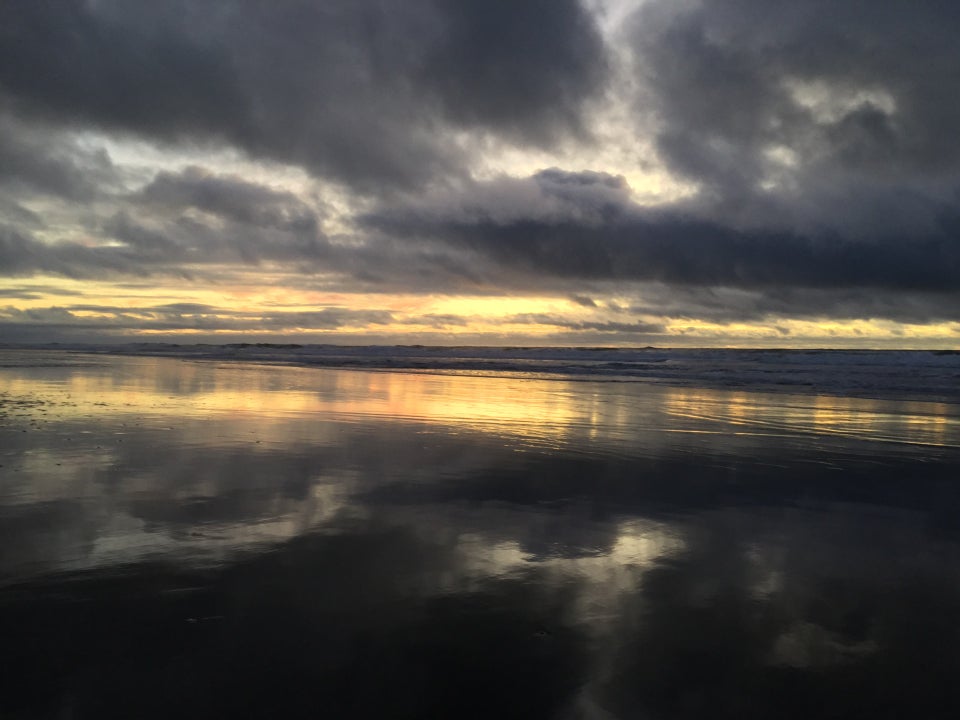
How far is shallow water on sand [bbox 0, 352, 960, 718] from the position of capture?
3373 millimetres

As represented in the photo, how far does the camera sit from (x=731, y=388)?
82.5 ft

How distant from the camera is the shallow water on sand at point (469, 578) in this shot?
3.37m

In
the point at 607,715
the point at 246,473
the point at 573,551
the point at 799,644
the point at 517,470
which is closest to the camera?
the point at 607,715

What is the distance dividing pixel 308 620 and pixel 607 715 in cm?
187

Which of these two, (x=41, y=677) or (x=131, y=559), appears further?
(x=131, y=559)

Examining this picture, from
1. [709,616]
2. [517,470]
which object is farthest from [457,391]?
[709,616]

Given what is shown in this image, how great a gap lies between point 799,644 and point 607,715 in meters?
1.51

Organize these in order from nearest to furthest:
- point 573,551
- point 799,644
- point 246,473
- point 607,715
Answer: point 607,715 → point 799,644 → point 573,551 → point 246,473

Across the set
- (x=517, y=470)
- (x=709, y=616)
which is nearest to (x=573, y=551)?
(x=709, y=616)

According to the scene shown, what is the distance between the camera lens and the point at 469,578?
484cm

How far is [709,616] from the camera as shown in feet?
14.1

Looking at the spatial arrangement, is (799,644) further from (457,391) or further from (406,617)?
(457,391)

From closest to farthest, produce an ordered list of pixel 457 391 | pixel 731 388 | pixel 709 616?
1. pixel 709 616
2. pixel 457 391
3. pixel 731 388

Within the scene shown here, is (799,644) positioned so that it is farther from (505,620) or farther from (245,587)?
(245,587)
